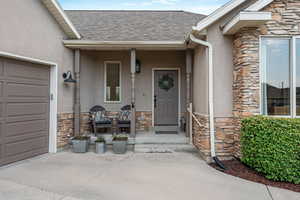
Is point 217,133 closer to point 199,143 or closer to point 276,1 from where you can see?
point 199,143

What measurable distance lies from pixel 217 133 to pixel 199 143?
70 cm

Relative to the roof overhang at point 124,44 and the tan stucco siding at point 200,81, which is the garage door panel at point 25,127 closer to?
the roof overhang at point 124,44

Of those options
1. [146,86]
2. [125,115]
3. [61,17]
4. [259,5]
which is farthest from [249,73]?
[61,17]

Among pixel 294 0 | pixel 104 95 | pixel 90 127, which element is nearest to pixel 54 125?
pixel 90 127

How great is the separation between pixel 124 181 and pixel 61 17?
4565 mm

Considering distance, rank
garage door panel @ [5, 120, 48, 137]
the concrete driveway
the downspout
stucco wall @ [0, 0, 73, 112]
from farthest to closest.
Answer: the downspout < garage door panel @ [5, 120, 48, 137] < stucco wall @ [0, 0, 73, 112] < the concrete driveway

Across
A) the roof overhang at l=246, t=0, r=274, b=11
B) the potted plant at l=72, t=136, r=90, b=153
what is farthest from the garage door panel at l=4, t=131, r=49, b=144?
the roof overhang at l=246, t=0, r=274, b=11

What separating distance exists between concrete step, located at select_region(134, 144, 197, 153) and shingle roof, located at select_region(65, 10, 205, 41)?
3.16m

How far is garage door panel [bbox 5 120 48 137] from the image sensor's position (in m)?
4.96

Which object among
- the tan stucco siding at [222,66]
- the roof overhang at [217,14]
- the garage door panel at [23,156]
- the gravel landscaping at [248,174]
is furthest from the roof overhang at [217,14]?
the garage door panel at [23,156]

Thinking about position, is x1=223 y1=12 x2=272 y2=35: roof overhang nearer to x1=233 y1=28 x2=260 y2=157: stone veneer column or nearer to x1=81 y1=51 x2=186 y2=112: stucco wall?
x1=233 y1=28 x2=260 y2=157: stone veneer column

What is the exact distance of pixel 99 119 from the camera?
7594 millimetres

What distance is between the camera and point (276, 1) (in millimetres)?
4898

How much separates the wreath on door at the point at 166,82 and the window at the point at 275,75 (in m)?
3.76
